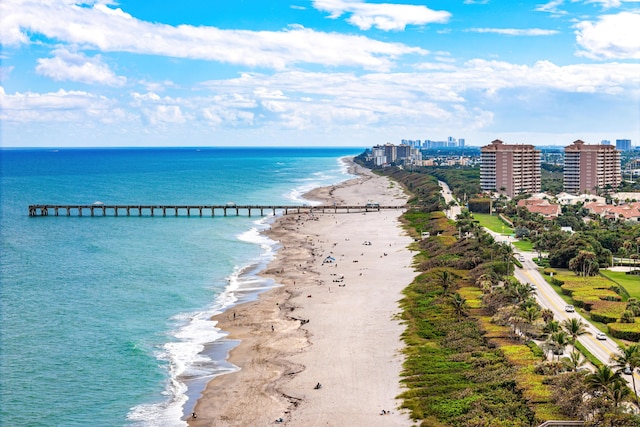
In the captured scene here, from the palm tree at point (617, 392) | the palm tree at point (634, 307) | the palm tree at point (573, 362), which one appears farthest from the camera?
the palm tree at point (634, 307)

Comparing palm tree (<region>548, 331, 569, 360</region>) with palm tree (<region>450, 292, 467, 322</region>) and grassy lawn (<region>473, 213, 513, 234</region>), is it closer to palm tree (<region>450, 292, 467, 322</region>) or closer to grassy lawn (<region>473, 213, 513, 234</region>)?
A: palm tree (<region>450, 292, 467, 322</region>)

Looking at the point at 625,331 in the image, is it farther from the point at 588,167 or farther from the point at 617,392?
the point at 588,167

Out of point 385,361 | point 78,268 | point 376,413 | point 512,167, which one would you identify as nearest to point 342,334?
point 385,361

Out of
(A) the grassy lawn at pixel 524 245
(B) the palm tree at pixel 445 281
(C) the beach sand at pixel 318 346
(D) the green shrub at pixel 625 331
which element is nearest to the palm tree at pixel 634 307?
(D) the green shrub at pixel 625 331

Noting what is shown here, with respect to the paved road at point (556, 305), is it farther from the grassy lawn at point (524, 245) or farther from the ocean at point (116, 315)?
the ocean at point (116, 315)

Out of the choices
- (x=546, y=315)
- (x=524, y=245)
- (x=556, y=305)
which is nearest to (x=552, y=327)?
(x=546, y=315)

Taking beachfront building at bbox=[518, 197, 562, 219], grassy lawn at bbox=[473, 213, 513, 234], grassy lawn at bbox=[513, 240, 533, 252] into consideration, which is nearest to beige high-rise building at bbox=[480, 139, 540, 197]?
beachfront building at bbox=[518, 197, 562, 219]

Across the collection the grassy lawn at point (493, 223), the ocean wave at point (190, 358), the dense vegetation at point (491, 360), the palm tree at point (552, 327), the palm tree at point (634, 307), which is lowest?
the ocean wave at point (190, 358)
